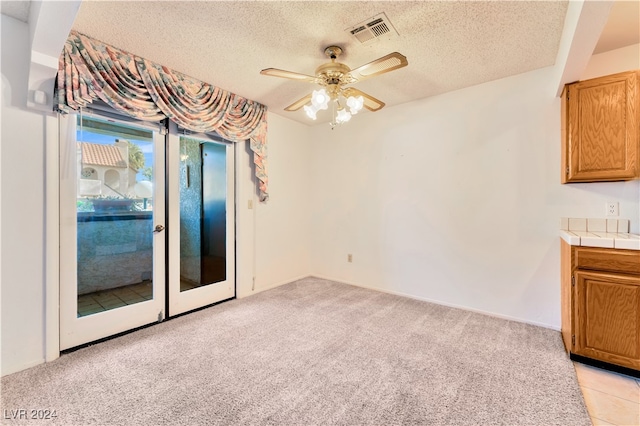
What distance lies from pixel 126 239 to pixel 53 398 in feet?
4.17

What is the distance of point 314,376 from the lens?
6.13 feet

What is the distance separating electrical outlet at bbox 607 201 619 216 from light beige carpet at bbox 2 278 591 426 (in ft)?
3.81

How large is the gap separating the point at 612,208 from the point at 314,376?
111 inches

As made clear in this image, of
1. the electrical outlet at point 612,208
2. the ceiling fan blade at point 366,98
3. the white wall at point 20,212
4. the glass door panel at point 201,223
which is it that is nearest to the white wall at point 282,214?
the glass door panel at point 201,223

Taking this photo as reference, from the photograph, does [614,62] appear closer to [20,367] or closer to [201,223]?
[201,223]

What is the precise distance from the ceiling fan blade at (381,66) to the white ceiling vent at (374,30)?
294 millimetres

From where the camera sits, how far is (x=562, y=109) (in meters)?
2.48

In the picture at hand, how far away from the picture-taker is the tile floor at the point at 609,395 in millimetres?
1520

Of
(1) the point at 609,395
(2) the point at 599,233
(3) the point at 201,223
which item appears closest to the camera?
(1) the point at 609,395

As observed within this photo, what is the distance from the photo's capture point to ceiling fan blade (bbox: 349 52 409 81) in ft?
5.80

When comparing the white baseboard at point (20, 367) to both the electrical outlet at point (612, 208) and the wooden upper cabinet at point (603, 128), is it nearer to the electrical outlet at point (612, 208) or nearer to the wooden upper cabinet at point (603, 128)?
the wooden upper cabinet at point (603, 128)

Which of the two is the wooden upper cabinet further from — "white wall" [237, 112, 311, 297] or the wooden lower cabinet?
"white wall" [237, 112, 311, 297]

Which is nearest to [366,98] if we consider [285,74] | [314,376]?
[285,74]

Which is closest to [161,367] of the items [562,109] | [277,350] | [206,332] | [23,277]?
[206,332]
